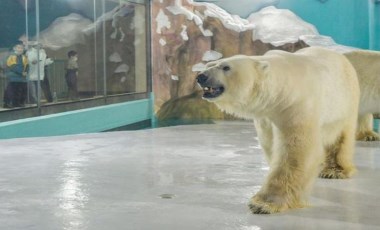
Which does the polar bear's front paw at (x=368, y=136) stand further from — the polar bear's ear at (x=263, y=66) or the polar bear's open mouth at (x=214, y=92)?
the polar bear's open mouth at (x=214, y=92)

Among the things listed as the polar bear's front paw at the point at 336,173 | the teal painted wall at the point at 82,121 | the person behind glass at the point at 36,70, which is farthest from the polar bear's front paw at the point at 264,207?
the person behind glass at the point at 36,70

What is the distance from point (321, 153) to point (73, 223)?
1399mm

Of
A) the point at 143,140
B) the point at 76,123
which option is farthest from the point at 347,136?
the point at 76,123

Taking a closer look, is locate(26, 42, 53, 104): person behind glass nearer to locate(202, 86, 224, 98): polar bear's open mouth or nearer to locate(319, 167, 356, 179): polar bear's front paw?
locate(319, 167, 356, 179): polar bear's front paw

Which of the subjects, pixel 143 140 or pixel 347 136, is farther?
pixel 143 140

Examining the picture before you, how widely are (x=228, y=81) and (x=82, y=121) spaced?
277 inches

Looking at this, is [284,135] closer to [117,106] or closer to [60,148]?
[60,148]

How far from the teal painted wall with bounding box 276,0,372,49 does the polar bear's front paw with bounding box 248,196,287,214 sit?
8607mm

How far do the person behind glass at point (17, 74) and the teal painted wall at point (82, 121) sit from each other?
637mm

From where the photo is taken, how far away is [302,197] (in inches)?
118

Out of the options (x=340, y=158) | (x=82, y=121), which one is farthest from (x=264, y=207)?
(x=82, y=121)

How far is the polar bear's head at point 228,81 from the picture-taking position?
2801mm

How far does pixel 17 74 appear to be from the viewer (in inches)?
350

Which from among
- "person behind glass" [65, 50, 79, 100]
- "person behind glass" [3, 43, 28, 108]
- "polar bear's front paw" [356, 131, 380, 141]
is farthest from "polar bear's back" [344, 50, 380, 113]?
"person behind glass" [65, 50, 79, 100]
